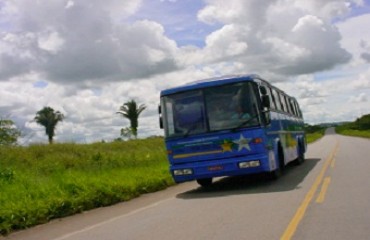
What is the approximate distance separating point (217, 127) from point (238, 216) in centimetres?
474

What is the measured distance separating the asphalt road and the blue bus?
73 cm

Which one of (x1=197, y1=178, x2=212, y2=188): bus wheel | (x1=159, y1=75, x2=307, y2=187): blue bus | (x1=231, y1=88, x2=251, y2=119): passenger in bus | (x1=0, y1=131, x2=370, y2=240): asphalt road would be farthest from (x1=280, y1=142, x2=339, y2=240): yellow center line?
(x1=197, y1=178, x2=212, y2=188): bus wheel

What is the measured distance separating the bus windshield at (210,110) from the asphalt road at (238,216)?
5.92 ft

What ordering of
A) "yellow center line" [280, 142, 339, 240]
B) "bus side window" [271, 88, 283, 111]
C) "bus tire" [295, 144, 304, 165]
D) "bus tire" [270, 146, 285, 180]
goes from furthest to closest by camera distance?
"bus tire" [295, 144, 304, 165] < "bus side window" [271, 88, 283, 111] < "bus tire" [270, 146, 285, 180] < "yellow center line" [280, 142, 339, 240]

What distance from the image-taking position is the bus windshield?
13.6 m

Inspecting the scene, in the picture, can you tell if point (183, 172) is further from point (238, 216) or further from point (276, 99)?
point (276, 99)

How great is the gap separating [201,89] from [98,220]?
4947 mm

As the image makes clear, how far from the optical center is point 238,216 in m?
9.23

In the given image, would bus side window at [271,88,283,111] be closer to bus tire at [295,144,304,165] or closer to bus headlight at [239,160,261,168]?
bus tire at [295,144,304,165]

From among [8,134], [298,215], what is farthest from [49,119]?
[298,215]

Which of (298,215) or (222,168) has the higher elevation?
(222,168)

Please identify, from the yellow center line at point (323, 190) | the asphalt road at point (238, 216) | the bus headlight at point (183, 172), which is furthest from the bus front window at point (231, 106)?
the yellow center line at point (323, 190)

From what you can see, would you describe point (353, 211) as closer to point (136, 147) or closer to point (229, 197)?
point (229, 197)

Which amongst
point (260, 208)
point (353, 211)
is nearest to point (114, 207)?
point (260, 208)
